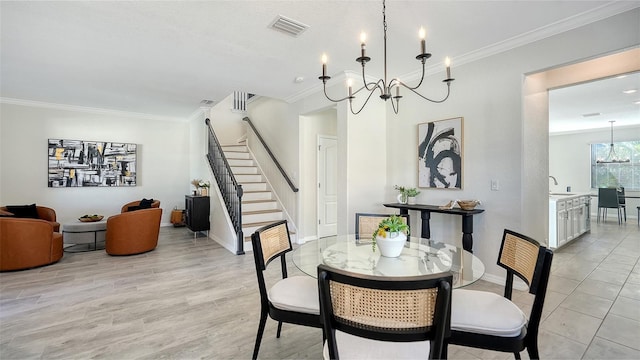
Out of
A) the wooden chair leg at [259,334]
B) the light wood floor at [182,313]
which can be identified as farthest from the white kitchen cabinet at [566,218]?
the wooden chair leg at [259,334]

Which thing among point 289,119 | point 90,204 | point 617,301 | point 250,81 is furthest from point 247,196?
point 617,301

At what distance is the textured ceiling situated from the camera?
103 inches

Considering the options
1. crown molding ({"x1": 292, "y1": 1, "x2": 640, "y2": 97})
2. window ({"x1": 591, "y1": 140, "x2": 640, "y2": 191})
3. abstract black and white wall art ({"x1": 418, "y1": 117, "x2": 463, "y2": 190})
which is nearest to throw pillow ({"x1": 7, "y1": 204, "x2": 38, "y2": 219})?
crown molding ({"x1": 292, "y1": 1, "x2": 640, "y2": 97})

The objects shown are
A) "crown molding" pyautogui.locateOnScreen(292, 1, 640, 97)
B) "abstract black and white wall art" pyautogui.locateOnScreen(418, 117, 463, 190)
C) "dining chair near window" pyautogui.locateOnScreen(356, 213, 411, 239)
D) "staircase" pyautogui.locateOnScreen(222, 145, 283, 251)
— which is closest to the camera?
"crown molding" pyautogui.locateOnScreen(292, 1, 640, 97)

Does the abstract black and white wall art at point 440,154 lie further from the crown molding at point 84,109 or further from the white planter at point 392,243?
the crown molding at point 84,109

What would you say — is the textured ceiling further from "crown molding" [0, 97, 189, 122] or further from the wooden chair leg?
the wooden chair leg

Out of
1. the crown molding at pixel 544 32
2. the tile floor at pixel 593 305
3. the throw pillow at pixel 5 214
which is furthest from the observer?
the throw pillow at pixel 5 214

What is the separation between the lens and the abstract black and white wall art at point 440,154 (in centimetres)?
380

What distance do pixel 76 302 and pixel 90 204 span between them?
457 cm

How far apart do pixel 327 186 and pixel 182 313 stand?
3645 millimetres

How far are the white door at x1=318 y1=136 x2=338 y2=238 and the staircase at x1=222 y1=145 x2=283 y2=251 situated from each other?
918 millimetres

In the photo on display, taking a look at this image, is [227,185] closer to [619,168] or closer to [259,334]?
[259,334]

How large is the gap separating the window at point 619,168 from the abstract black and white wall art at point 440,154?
796 centimetres

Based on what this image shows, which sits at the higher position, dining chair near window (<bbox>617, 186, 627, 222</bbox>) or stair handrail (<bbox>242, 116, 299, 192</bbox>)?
stair handrail (<bbox>242, 116, 299, 192</bbox>)
